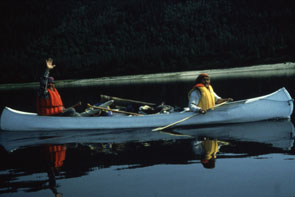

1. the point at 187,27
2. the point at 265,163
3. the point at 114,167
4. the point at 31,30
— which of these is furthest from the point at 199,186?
the point at 31,30

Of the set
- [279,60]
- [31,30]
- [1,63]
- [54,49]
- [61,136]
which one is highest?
[31,30]

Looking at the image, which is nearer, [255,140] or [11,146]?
[255,140]

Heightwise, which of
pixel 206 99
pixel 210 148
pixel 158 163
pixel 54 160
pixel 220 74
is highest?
pixel 220 74

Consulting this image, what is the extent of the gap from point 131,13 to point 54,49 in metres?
38.1

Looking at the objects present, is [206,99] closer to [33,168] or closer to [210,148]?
[210,148]

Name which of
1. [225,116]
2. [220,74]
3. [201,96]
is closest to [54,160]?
[201,96]

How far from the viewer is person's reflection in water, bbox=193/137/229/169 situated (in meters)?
10.5

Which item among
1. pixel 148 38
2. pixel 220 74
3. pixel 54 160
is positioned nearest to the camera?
pixel 54 160

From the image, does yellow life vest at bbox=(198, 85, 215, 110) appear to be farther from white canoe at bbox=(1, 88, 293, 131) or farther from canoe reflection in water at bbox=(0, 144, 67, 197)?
canoe reflection in water at bbox=(0, 144, 67, 197)

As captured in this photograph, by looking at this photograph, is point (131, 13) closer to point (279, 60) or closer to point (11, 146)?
point (279, 60)

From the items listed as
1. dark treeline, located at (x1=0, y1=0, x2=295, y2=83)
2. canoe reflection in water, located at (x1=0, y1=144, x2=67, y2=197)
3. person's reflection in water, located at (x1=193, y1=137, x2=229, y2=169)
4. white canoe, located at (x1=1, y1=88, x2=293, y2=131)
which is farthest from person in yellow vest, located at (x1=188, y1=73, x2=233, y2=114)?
dark treeline, located at (x1=0, y1=0, x2=295, y2=83)

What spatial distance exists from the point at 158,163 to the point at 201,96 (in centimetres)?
475

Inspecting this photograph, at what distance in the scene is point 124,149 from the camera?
505 inches

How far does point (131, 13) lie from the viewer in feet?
593
